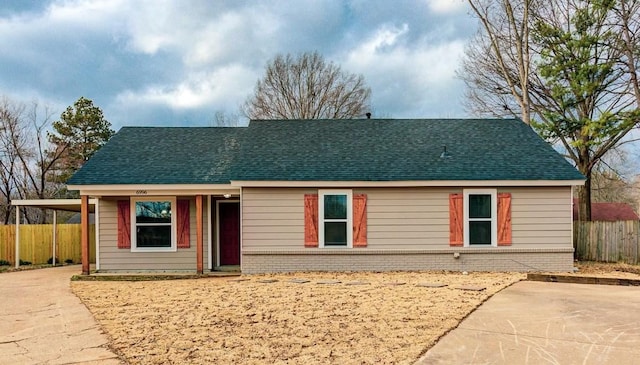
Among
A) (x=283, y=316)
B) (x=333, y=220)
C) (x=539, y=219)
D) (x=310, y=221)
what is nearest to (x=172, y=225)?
(x=310, y=221)

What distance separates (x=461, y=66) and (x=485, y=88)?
1638mm

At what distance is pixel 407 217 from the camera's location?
12.8 meters

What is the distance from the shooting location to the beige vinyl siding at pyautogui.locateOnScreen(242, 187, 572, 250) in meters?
12.7

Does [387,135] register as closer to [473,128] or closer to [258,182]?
[473,128]

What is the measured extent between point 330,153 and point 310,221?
236cm

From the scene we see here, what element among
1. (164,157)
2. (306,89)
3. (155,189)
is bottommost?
(155,189)

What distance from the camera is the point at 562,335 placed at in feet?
20.3

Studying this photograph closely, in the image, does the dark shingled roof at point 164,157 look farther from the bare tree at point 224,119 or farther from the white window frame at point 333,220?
the bare tree at point 224,119

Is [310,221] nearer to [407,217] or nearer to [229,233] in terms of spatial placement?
[407,217]

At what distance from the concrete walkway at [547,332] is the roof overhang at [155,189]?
7311mm

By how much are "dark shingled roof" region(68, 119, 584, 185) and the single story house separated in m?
0.06

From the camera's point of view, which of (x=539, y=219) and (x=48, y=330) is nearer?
(x=48, y=330)

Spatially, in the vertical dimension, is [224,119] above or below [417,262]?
above

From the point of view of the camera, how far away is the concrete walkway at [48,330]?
18.2 feet
